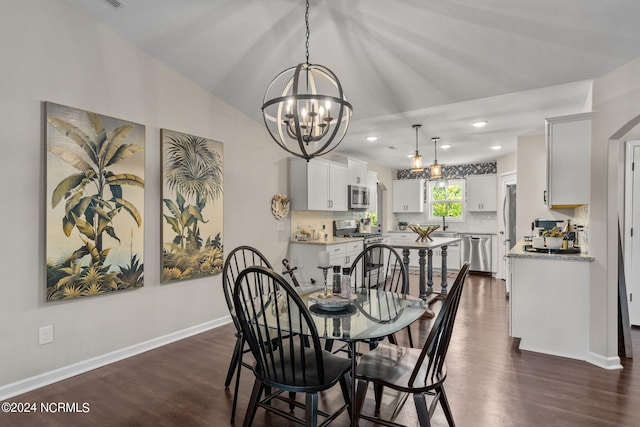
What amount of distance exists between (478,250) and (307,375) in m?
6.40

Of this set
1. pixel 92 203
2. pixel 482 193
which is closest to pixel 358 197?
pixel 482 193

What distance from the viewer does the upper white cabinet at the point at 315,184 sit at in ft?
17.2

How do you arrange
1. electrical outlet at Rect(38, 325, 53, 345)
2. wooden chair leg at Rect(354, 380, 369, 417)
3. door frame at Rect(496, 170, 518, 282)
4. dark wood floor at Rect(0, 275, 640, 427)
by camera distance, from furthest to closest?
door frame at Rect(496, 170, 518, 282) → electrical outlet at Rect(38, 325, 53, 345) → dark wood floor at Rect(0, 275, 640, 427) → wooden chair leg at Rect(354, 380, 369, 417)

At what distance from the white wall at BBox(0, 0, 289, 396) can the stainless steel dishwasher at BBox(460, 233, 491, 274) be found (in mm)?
5320

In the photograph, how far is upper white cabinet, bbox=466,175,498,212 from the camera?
7555 mm

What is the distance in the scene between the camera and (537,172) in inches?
208

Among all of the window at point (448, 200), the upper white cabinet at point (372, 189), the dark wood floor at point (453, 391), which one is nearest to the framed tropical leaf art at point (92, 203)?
the dark wood floor at point (453, 391)

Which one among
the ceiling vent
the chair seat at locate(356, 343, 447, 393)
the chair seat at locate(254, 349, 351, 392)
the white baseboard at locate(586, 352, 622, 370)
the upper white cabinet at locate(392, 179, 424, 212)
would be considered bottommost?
the white baseboard at locate(586, 352, 622, 370)

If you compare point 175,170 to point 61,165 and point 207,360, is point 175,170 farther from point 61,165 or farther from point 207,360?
point 207,360

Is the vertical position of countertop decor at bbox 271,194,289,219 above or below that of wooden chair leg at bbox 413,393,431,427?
above

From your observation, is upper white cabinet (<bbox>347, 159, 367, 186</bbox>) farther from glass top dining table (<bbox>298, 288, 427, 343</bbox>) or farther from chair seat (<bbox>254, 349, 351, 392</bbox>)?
chair seat (<bbox>254, 349, 351, 392</bbox>)

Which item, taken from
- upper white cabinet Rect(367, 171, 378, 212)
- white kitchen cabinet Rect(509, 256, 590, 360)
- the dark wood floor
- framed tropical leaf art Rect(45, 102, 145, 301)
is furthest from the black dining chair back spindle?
framed tropical leaf art Rect(45, 102, 145, 301)

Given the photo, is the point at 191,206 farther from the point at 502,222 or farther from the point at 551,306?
the point at 502,222

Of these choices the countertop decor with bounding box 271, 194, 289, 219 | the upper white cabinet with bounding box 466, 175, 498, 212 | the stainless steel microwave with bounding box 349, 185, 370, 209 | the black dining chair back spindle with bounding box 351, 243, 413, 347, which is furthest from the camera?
the upper white cabinet with bounding box 466, 175, 498, 212
